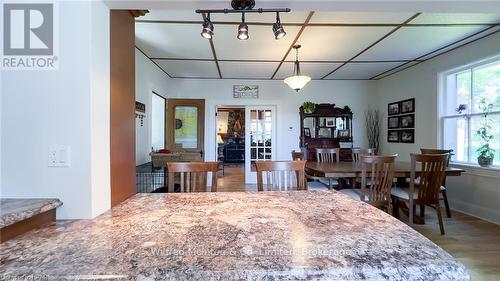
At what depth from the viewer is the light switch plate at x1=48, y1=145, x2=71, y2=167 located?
1170 mm

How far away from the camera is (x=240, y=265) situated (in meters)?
0.73

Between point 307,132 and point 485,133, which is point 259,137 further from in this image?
point 485,133

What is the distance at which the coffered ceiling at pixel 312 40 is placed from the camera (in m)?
2.91

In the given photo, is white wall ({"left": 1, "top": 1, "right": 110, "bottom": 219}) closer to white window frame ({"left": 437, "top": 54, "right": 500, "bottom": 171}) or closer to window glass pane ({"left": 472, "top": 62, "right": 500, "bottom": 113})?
white window frame ({"left": 437, "top": 54, "right": 500, "bottom": 171})

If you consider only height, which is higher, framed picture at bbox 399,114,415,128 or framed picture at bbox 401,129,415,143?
framed picture at bbox 399,114,415,128

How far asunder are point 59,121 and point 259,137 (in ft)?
16.9

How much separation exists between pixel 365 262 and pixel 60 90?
1.40 meters

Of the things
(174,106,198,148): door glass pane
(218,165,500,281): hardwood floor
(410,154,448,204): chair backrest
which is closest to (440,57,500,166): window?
(218,165,500,281): hardwood floor

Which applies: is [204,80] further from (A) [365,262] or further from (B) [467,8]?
(A) [365,262]

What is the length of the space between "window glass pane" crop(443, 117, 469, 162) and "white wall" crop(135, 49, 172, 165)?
16.2 ft

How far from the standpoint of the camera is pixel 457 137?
Result: 409 cm

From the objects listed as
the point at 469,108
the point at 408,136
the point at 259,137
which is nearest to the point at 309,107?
the point at 259,137

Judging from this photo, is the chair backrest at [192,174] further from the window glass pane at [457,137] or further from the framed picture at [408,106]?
the framed picture at [408,106]

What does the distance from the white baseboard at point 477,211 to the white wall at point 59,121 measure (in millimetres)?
4605
